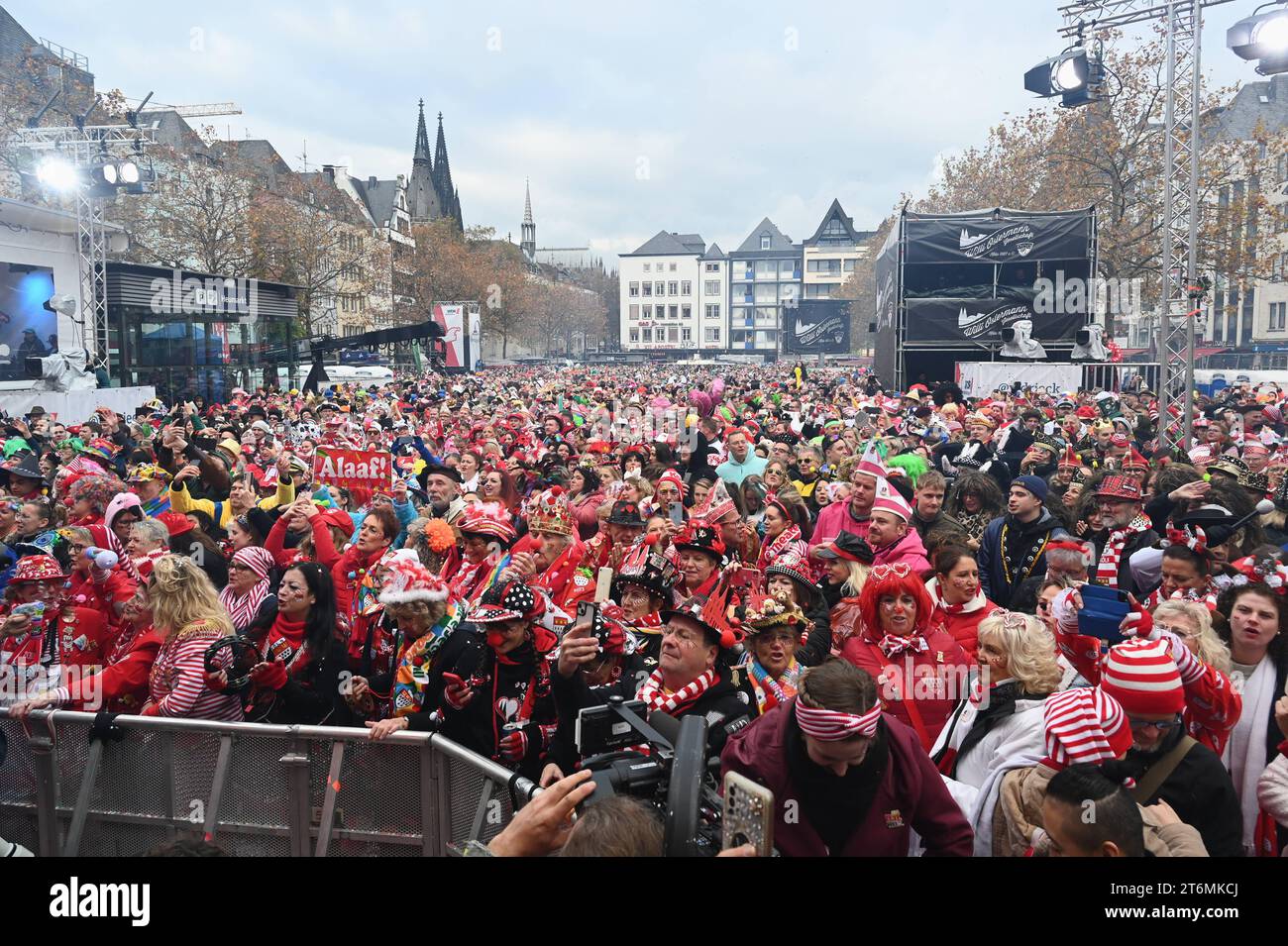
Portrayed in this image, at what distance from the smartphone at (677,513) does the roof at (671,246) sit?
11943 cm

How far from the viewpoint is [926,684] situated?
3.94m

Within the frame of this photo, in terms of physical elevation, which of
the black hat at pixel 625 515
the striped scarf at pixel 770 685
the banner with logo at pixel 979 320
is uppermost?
the banner with logo at pixel 979 320

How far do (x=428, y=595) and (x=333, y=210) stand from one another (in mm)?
53038

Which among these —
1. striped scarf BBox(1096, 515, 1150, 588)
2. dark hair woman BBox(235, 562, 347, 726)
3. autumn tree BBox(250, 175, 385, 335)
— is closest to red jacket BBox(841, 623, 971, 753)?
striped scarf BBox(1096, 515, 1150, 588)

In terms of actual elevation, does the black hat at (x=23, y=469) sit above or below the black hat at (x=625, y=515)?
above

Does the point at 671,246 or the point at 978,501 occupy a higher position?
the point at 671,246

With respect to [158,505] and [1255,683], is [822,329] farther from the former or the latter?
[1255,683]

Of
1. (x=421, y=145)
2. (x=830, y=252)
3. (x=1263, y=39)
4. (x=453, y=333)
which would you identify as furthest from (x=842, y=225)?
(x=1263, y=39)

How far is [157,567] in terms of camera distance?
4355 millimetres

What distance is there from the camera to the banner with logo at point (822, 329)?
6594cm

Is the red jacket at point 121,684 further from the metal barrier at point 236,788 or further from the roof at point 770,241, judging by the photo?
the roof at point 770,241

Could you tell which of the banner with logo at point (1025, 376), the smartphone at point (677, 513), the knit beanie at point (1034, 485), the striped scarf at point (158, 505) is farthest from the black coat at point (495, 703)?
the banner with logo at point (1025, 376)

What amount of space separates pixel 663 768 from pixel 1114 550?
453cm

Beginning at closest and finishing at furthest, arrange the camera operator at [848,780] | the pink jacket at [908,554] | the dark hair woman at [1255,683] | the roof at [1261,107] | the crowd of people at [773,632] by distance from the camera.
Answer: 1. the camera operator at [848,780]
2. the crowd of people at [773,632]
3. the dark hair woman at [1255,683]
4. the pink jacket at [908,554]
5. the roof at [1261,107]
